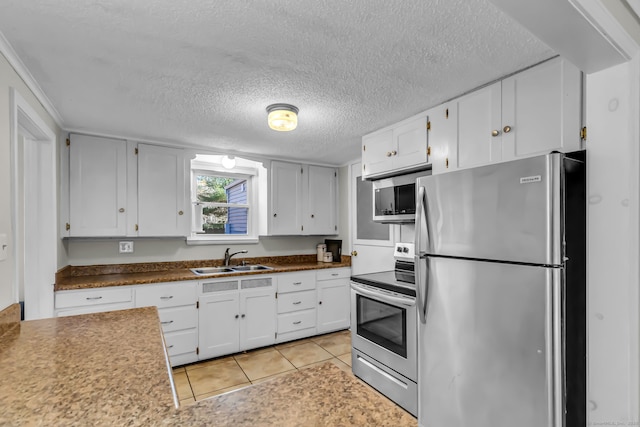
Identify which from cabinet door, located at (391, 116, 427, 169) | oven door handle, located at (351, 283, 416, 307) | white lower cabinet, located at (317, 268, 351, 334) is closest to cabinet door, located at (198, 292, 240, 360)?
white lower cabinet, located at (317, 268, 351, 334)

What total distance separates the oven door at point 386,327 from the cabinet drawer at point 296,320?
105 centimetres

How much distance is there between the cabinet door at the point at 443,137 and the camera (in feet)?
6.98

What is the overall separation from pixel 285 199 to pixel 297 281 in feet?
3.37

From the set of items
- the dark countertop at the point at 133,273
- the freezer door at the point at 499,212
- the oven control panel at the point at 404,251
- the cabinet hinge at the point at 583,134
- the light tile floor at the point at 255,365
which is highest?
the cabinet hinge at the point at 583,134

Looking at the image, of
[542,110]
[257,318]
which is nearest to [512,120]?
[542,110]

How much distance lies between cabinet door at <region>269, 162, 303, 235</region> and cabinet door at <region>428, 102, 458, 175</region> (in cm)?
206

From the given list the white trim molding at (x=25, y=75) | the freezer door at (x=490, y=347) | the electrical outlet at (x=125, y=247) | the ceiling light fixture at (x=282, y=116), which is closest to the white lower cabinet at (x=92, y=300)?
the electrical outlet at (x=125, y=247)

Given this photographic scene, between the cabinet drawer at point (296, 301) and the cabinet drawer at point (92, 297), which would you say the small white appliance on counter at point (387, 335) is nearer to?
the cabinet drawer at point (296, 301)

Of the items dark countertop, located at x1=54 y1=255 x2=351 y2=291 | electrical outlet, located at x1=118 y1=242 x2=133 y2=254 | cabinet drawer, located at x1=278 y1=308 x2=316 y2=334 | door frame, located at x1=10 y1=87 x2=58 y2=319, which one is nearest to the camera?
door frame, located at x1=10 y1=87 x2=58 y2=319

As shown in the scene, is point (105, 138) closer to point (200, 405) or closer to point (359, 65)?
point (359, 65)

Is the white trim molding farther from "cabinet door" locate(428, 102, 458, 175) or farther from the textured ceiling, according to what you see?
"cabinet door" locate(428, 102, 458, 175)

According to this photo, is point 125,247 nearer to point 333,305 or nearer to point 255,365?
point 255,365

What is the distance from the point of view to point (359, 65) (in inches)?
67.6

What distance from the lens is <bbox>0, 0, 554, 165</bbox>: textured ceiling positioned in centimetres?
128
